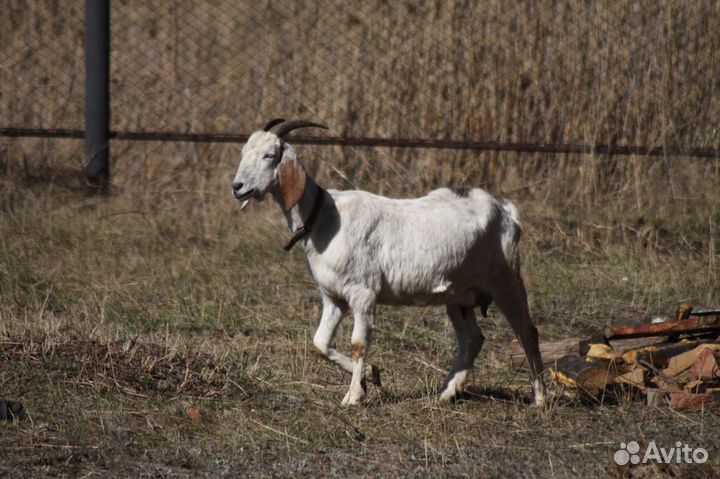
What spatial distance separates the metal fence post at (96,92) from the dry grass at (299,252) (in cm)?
30

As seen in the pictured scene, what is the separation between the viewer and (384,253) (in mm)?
5516

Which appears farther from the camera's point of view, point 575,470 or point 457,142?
point 457,142

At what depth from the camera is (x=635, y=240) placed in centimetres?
929

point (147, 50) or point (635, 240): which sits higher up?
point (147, 50)

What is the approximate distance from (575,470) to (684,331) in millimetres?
1687

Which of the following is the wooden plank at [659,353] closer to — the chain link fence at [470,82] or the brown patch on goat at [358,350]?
the brown patch on goat at [358,350]

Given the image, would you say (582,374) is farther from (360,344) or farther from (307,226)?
(307,226)

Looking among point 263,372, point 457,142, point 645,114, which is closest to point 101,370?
point 263,372

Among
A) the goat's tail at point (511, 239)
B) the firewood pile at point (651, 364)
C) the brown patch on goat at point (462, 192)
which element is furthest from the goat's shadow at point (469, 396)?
the brown patch on goat at point (462, 192)

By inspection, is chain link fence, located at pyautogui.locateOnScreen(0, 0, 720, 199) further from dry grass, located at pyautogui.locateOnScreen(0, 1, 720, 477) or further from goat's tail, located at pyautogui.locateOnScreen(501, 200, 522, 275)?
goat's tail, located at pyautogui.locateOnScreen(501, 200, 522, 275)

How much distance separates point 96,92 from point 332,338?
214 inches

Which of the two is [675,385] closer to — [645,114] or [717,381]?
[717,381]

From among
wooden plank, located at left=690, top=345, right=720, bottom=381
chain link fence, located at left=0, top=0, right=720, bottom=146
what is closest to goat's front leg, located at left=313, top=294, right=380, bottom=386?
wooden plank, located at left=690, top=345, right=720, bottom=381

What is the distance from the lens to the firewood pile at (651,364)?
524 centimetres
